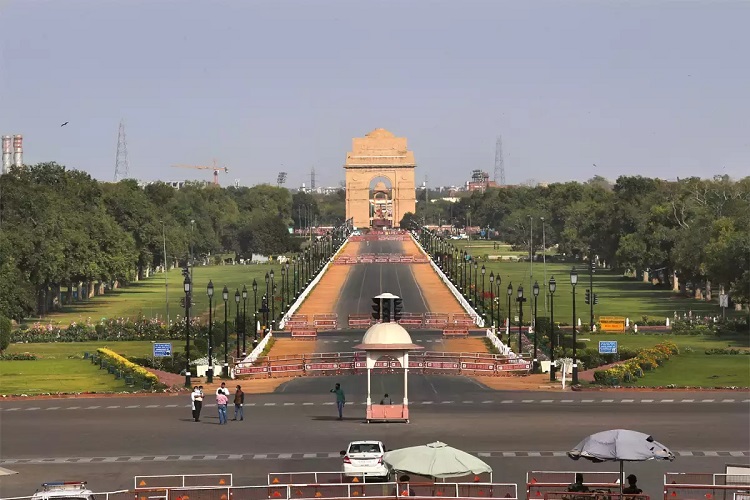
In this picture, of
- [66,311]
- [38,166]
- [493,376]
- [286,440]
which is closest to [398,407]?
[286,440]

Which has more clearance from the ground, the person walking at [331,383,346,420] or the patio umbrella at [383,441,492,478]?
the patio umbrella at [383,441,492,478]

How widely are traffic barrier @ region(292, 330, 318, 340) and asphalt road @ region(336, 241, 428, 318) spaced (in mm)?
6683

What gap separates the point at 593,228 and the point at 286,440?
116m

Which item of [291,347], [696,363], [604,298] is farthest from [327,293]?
[696,363]

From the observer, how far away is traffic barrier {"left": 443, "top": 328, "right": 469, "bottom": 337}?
80.8 metres

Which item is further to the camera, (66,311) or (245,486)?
(66,311)

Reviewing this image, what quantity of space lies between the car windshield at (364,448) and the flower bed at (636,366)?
24493 millimetres

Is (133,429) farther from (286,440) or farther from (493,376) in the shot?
(493,376)

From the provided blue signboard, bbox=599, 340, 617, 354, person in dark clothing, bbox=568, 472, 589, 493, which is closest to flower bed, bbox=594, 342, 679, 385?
blue signboard, bbox=599, 340, 617, 354

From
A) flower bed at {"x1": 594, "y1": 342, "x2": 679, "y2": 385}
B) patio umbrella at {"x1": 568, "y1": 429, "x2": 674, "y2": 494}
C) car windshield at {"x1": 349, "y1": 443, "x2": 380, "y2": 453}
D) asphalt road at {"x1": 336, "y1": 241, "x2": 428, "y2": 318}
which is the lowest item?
flower bed at {"x1": 594, "y1": 342, "x2": 679, "y2": 385}

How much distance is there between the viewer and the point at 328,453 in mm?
36188

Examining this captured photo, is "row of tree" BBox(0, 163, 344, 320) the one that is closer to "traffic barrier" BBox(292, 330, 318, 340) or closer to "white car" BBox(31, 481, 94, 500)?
"traffic barrier" BBox(292, 330, 318, 340)

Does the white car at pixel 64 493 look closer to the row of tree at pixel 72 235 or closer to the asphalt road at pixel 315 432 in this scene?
the asphalt road at pixel 315 432

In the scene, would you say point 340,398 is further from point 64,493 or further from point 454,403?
point 64,493
